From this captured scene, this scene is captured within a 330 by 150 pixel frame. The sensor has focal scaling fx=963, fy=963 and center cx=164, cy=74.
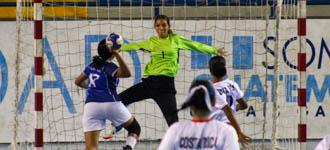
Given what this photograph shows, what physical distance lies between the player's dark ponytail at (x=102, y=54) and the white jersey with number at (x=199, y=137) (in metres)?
4.31

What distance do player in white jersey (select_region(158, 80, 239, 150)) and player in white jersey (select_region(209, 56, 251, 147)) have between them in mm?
2661

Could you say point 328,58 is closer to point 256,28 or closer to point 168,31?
point 256,28

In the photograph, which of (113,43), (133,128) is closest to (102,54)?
(113,43)

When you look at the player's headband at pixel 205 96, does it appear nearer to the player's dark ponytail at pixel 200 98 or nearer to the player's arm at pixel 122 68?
the player's dark ponytail at pixel 200 98

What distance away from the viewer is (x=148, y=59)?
48.3 ft

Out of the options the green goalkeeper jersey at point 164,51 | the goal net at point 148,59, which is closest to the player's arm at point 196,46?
the green goalkeeper jersey at point 164,51

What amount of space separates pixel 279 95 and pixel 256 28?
108cm

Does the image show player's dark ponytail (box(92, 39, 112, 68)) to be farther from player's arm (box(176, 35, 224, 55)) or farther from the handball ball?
player's arm (box(176, 35, 224, 55))

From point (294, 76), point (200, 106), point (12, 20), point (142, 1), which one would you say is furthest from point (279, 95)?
point (200, 106)

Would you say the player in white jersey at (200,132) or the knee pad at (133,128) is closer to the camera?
the player in white jersey at (200,132)

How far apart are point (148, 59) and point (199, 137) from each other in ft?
26.9

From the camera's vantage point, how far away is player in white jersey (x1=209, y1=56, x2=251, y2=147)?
9398mm

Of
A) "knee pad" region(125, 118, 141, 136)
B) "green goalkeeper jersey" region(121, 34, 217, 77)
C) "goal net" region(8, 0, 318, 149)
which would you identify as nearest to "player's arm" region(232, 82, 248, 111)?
"knee pad" region(125, 118, 141, 136)

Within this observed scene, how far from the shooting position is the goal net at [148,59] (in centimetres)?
1448
